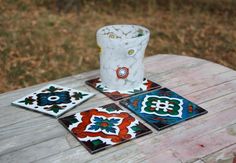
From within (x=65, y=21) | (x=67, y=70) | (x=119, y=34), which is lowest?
(x=67, y=70)

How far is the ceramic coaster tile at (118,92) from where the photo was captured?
3.74 feet

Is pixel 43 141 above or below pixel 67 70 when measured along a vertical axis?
Answer: above

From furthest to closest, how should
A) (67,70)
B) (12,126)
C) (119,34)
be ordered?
(67,70) < (119,34) < (12,126)

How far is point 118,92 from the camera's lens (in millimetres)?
1165

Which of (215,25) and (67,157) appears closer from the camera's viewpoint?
(67,157)

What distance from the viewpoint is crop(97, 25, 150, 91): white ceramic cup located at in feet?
3.60

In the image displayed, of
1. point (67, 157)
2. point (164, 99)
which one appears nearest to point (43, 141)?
point (67, 157)

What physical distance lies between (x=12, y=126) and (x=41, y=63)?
183cm

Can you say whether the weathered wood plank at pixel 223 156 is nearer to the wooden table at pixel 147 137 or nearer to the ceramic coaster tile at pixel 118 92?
the wooden table at pixel 147 137

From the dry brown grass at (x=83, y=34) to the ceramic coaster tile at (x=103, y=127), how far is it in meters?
1.57

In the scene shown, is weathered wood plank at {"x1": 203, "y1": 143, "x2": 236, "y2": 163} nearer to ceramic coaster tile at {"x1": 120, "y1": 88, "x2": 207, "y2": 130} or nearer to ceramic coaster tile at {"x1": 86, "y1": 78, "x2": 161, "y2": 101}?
ceramic coaster tile at {"x1": 120, "y1": 88, "x2": 207, "y2": 130}

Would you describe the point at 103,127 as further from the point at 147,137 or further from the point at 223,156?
the point at 223,156

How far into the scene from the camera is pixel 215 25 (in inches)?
145

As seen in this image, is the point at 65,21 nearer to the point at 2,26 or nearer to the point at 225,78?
the point at 2,26
